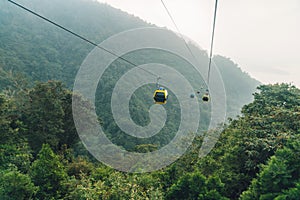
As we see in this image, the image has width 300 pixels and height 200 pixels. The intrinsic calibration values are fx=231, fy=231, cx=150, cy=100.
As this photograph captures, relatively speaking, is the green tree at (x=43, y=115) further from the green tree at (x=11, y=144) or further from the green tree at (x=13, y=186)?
the green tree at (x=13, y=186)

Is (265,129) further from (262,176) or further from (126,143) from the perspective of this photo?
(126,143)

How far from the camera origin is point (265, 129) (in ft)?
34.7

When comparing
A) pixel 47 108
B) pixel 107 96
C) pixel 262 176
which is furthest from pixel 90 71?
pixel 262 176

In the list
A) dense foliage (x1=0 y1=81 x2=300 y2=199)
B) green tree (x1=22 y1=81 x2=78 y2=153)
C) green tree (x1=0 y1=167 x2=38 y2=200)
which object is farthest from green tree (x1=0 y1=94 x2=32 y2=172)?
green tree (x1=0 y1=167 x2=38 y2=200)

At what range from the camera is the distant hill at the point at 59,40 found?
46531 millimetres

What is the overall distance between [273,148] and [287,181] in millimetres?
2988

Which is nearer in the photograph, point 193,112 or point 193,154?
point 193,154

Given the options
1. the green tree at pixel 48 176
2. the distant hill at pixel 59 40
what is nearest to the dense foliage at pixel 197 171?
the green tree at pixel 48 176

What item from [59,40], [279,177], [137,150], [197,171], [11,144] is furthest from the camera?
[59,40]

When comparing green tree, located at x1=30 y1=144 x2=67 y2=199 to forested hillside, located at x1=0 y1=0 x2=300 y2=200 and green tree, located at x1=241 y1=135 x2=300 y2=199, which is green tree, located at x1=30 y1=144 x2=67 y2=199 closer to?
forested hillside, located at x1=0 y1=0 x2=300 y2=200

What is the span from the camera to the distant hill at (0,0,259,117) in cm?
4653

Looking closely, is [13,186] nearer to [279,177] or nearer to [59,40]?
[279,177]

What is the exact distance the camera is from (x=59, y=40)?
6706 centimetres

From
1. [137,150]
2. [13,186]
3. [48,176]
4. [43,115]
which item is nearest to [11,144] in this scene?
[43,115]
